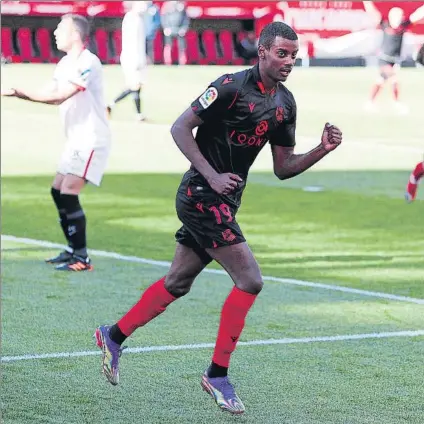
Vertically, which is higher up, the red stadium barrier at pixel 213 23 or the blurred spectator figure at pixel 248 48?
the red stadium barrier at pixel 213 23

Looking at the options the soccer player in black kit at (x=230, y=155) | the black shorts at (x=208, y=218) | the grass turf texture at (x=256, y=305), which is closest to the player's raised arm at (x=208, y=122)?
the soccer player in black kit at (x=230, y=155)

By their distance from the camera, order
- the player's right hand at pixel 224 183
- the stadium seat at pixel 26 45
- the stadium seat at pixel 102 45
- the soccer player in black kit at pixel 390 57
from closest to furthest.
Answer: the player's right hand at pixel 224 183 < the soccer player in black kit at pixel 390 57 < the stadium seat at pixel 26 45 < the stadium seat at pixel 102 45

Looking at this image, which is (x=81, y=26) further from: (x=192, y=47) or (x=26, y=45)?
(x=192, y=47)

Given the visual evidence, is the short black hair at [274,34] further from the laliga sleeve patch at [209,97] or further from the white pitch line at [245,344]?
the white pitch line at [245,344]

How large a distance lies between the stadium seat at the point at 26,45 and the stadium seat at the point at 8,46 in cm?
28

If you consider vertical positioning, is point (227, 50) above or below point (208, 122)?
below

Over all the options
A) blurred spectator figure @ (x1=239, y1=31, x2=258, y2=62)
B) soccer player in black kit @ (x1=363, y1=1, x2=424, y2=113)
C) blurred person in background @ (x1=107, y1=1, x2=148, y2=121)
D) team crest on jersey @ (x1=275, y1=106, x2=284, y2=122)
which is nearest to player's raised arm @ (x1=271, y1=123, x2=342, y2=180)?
team crest on jersey @ (x1=275, y1=106, x2=284, y2=122)

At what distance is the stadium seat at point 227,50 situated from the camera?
45.0m

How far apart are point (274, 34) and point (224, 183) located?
2.87 feet

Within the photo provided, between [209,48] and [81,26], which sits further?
[209,48]

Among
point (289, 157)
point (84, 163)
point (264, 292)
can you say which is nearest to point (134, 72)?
point (84, 163)

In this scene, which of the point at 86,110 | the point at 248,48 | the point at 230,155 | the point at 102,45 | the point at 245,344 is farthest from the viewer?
the point at 248,48

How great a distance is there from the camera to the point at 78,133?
11461 mm

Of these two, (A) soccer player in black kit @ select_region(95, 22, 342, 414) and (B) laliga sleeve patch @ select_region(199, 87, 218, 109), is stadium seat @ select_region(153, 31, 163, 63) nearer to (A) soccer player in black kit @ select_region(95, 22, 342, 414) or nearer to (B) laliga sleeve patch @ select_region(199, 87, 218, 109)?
(A) soccer player in black kit @ select_region(95, 22, 342, 414)
